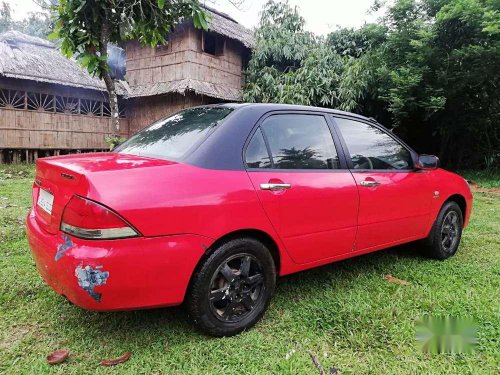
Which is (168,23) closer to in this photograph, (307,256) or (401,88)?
(307,256)

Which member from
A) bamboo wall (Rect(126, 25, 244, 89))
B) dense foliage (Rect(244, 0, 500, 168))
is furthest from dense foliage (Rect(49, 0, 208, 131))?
bamboo wall (Rect(126, 25, 244, 89))

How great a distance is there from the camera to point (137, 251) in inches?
75.8

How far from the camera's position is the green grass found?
208cm

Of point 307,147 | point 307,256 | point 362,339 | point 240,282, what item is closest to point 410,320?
point 362,339

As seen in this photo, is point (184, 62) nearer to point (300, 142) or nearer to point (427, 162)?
point (427, 162)

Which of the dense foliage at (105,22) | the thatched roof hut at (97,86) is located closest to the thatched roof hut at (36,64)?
the thatched roof hut at (97,86)

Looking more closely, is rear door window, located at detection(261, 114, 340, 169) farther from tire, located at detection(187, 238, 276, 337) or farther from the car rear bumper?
the car rear bumper

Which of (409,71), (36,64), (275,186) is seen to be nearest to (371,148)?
(275,186)

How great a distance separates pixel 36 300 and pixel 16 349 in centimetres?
63

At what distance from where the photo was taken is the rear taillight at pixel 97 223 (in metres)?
1.88

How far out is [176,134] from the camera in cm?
269
